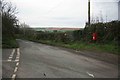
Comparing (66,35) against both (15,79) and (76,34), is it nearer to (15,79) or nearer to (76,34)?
(76,34)

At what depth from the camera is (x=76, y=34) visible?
42062 millimetres

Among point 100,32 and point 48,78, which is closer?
point 48,78

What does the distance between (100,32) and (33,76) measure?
842 inches

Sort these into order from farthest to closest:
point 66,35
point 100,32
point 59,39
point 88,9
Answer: point 59,39 → point 66,35 → point 88,9 → point 100,32

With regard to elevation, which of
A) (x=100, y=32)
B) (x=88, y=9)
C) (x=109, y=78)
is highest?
(x=88, y=9)

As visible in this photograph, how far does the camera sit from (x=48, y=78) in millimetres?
11227

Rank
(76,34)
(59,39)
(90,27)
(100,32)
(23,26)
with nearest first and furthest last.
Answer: (100,32) → (90,27) → (76,34) → (59,39) → (23,26)

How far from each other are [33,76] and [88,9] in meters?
27.8

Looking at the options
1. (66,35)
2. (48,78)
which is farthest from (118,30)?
(66,35)

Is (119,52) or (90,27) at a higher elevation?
(90,27)

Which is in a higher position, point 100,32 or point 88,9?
point 88,9

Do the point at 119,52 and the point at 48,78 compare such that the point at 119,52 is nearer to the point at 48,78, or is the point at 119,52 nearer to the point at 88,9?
the point at 48,78

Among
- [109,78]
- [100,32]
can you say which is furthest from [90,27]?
[109,78]

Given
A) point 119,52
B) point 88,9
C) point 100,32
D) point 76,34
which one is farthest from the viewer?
point 76,34
